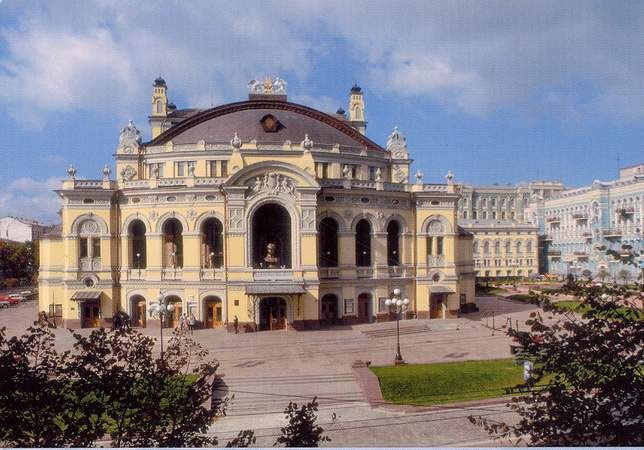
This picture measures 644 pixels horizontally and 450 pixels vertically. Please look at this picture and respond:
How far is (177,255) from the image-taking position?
3369 centimetres

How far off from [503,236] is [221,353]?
60.1 m

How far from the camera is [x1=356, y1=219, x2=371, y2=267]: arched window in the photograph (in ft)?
115

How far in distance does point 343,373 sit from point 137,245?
1934cm

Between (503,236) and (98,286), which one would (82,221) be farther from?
(503,236)

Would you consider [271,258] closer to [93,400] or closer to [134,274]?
[134,274]

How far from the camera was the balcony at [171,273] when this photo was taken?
3266 cm

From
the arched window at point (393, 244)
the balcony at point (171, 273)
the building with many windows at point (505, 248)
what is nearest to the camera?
the balcony at point (171, 273)

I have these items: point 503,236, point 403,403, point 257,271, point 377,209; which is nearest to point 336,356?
point 403,403

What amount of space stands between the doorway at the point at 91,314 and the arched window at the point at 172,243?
5074 millimetres

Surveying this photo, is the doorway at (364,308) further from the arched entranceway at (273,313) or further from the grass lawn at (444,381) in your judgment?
the grass lawn at (444,381)

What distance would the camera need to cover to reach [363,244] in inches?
1378

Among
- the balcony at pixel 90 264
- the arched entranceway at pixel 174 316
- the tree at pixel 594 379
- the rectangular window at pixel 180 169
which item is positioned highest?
the rectangular window at pixel 180 169

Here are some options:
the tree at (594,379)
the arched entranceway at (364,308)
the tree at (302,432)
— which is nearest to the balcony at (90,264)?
the arched entranceway at (364,308)

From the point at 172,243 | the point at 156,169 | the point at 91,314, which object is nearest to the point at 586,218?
the point at 172,243
